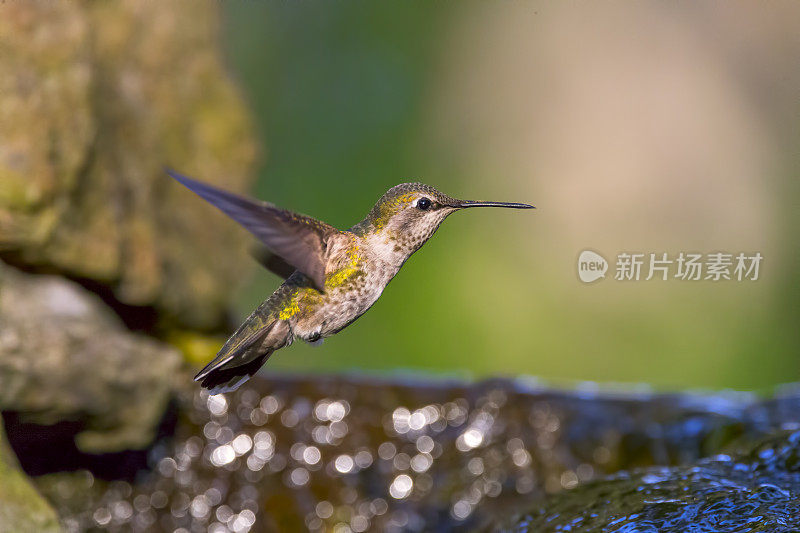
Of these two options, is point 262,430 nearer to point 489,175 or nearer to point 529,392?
point 529,392

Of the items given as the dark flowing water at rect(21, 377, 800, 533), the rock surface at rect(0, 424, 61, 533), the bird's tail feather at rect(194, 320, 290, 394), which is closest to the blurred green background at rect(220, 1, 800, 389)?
the dark flowing water at rect(21, 377, 800, 533)

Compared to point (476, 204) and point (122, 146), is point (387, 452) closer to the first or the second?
point (122, 146)

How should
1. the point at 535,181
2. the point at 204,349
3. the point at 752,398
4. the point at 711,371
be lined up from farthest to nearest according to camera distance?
the point at 535,181
the point at 711,371
the point at 204,349
the point at 752,398

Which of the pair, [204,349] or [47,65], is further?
[204,349]

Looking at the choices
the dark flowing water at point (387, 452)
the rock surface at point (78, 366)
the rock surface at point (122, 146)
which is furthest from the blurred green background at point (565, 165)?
the rock surface at point (78, 366)

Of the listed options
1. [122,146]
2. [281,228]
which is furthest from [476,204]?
[122,146]

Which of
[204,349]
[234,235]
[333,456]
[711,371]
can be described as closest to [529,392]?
[333,456]
